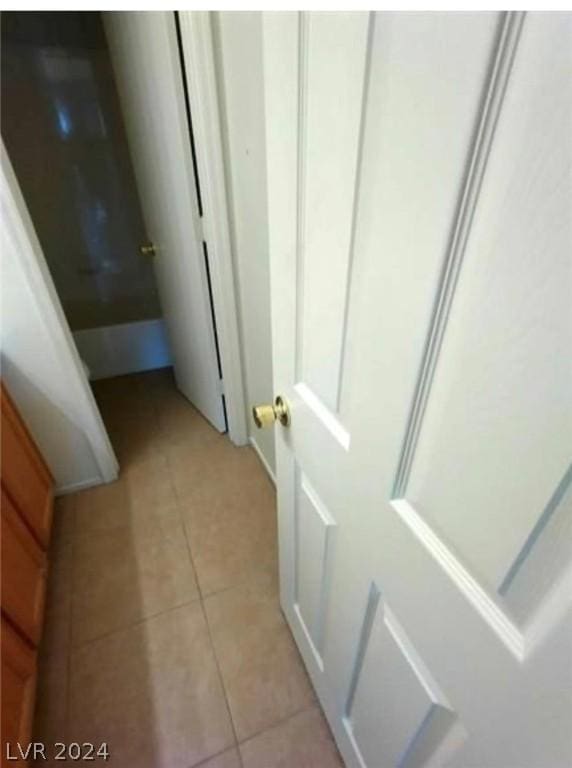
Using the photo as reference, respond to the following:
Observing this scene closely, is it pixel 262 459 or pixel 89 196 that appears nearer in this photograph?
pixel 262 459

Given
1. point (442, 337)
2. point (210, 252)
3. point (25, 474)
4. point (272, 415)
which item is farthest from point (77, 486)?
point (442, 337)

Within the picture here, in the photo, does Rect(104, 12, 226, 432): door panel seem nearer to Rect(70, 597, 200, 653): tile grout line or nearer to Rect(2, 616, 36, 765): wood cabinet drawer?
Rect(70, 597, 200, 653): tile grout line

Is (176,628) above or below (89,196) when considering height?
below

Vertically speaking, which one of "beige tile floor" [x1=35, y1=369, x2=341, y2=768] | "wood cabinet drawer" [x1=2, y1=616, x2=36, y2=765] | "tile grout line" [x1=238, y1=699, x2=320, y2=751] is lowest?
"tile grout line" [x1=238, y1=699, x2=320, y2=751]

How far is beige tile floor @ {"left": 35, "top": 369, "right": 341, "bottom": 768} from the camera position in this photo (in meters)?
1.03

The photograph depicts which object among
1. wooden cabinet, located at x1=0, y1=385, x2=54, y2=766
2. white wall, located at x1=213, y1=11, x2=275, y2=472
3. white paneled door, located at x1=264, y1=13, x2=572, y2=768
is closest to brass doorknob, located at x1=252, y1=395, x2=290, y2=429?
white paneled door, located at x1=264, y1=13, x2=572, y2=768

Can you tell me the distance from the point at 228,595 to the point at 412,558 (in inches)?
41.6

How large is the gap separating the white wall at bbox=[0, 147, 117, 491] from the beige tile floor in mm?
198

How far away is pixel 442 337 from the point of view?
356 millimetres

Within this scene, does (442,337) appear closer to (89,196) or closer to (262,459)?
(262,459)

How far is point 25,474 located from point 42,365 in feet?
1.24

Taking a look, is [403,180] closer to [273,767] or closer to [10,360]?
[273,767]

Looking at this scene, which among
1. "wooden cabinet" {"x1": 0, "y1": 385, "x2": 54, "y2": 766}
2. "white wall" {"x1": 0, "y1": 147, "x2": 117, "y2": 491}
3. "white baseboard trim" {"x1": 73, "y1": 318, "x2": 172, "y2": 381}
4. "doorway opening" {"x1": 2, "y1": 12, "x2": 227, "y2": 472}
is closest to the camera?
"wooden cabinet" {"x1": 0, "y1": 385, "x2": 54, "y2": 766}

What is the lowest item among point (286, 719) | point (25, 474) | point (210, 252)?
point (286, 719)
